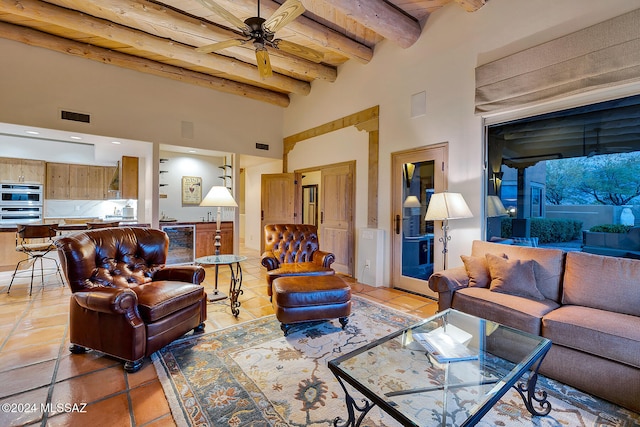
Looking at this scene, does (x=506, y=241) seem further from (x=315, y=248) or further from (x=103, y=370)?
(x=103, y=370)

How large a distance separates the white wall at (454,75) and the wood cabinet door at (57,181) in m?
6.80

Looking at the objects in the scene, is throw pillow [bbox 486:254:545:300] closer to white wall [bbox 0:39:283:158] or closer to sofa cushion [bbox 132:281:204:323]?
sofa cushion [bbox 132:281:204:323]

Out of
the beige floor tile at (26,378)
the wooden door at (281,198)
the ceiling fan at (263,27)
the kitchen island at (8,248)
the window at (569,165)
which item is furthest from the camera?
the wooden door at (281,198)

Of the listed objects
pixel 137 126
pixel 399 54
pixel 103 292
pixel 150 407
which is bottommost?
pixel 150 407

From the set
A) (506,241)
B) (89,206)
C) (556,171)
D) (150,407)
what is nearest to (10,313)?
(150,407)

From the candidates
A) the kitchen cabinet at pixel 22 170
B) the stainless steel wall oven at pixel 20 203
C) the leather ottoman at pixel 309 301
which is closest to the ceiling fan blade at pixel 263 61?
the leather ottoman at pixel 309 301

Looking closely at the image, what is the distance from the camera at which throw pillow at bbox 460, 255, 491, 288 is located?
112 inches

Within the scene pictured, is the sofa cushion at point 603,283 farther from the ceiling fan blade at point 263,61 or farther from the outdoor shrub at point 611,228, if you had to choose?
the ceiling fan blade at point 263,61

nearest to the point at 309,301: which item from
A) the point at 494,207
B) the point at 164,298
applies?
the point at 164,298

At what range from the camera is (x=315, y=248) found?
4.25 meters

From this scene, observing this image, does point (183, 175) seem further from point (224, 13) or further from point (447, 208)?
point (447, 208)

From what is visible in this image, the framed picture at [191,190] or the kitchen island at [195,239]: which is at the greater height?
the framed picture at [191,190]

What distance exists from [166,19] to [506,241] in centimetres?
504

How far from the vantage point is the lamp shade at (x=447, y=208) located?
310 cm
